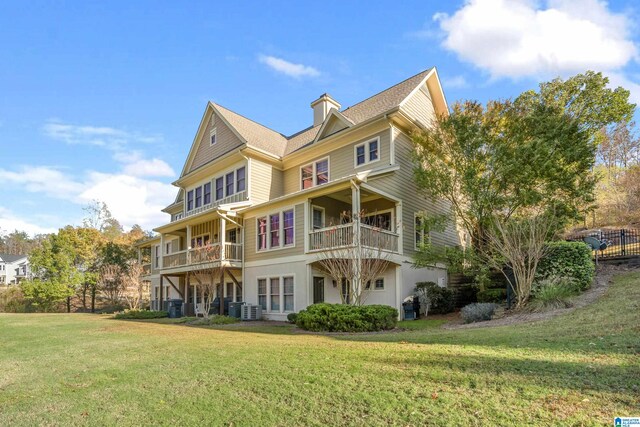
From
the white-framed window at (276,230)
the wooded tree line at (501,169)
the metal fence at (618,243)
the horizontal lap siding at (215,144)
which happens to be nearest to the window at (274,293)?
the white-framed window at (276,230)

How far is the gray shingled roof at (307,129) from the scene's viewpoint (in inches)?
736

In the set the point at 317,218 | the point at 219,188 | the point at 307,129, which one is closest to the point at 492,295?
the point at 317,218

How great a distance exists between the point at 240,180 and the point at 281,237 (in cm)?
532

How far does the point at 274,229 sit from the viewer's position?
18109 mm

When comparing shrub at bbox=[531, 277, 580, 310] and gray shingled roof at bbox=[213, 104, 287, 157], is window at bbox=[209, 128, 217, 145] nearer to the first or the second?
gray shingled roof at bbox=[213, 104, 287, 157]

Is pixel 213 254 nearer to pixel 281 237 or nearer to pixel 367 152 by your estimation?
pixel 281 237

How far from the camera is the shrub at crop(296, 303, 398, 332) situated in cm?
1141

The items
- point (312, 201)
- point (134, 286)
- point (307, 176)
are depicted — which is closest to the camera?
point (312, 201)

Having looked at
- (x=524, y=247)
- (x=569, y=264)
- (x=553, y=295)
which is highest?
(x=524, y=247)

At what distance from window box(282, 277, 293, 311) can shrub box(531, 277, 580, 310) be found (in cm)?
926

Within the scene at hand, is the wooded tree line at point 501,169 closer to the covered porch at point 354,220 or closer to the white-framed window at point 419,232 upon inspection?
the white-framed window at point 419,232

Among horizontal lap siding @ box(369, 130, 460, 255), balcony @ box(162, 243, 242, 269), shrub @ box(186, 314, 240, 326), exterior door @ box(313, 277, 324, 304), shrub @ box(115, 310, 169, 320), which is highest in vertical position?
horizontal lap siding @ box(369, 130, 460, 255)

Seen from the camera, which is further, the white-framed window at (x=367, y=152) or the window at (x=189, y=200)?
the window at (x=189, y=200)

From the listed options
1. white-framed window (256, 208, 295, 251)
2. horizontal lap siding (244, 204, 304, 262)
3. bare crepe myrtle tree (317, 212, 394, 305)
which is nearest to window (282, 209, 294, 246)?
white-framed window (256, 208, 295, 251)
